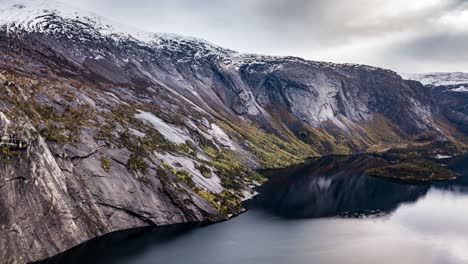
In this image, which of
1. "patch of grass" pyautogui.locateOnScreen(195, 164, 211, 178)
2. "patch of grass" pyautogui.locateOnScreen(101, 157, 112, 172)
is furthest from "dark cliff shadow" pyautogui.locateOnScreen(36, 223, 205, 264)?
"patch of grass" pyautogui.locateOnScreen(195, 164, 211, 178)

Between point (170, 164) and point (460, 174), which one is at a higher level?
point (170, 164)

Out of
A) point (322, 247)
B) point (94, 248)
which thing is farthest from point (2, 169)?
point (322, 247)

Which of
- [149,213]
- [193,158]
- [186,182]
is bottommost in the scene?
[149,213]

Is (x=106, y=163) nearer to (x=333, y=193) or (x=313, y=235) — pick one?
(x=313, y=235)

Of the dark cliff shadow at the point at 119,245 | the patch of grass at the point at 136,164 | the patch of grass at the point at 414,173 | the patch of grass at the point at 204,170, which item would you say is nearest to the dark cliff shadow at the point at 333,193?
the patch of grass at the point at 414,173

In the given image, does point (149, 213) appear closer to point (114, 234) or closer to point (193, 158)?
point (114, 234)

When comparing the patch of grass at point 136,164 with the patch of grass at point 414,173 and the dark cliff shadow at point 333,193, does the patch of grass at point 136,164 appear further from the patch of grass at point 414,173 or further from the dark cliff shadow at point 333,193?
the patch of grass at point 414,173

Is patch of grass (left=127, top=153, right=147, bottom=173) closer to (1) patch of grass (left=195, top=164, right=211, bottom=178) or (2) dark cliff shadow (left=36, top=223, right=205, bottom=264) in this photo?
(2) dark cliff shadow (left=36, top=223, right=205, bottom=264)
